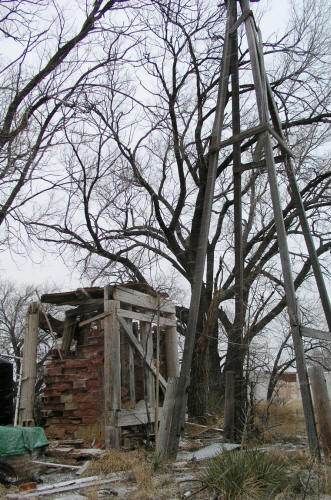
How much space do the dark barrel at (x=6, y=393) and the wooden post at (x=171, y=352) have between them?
3969mm

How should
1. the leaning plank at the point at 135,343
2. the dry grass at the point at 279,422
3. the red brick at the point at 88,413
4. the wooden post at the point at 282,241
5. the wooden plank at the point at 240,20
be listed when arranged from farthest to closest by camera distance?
the red brick at the point at 88,413 → the dry grass at the point at 279,422 → the leaning plank at the point at 135,343 → the wooden plank at the point at 240,20 → the wooden post at the point at 282,241

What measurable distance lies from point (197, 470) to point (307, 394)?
1621mm

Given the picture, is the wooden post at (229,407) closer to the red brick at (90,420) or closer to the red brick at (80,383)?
the red brick at (90,420)

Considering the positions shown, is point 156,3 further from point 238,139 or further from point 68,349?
point 68,349

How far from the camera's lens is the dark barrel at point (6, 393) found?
7.82 meters

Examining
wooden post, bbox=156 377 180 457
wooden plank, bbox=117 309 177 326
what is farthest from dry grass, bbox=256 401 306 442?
wooden plank, bbox=117 309 177 326

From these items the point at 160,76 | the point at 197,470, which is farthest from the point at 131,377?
the point at 160,76

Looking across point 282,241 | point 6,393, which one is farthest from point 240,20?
point 6,393

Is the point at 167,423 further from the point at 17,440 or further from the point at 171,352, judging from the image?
the point at 171,352

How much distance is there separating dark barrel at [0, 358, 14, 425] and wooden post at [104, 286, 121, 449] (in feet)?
5.22

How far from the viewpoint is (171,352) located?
11031 millimetres

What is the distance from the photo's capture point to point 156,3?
859 centimetres

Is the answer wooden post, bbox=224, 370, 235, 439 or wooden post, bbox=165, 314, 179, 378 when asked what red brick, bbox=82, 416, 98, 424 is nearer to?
wooden post, bbox=165, 314, 179, 378

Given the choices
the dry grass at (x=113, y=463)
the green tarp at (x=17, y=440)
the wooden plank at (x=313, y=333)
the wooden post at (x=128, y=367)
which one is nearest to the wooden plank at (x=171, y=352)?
the wooden post at (x=128, y=367)
